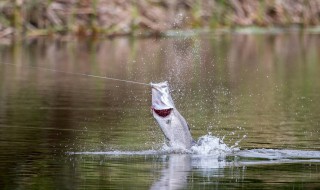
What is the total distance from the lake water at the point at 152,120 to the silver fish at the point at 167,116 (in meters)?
0.21

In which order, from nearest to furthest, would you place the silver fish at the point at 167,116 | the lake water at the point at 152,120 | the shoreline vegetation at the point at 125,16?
the lake water at the point at 152,120
the silver fish at the point at 167,116
the shoreline vegetation at the point at 125,16

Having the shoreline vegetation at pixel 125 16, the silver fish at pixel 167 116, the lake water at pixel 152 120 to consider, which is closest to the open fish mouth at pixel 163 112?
the silver fish at pixel 167 116

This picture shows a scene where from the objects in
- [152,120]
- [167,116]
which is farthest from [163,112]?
[152,120]

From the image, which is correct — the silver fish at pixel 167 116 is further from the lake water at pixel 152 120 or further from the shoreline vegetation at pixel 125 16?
the shoreline vegetation at pixel 125 16

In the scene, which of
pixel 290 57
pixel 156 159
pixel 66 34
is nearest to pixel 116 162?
pixel 156 159

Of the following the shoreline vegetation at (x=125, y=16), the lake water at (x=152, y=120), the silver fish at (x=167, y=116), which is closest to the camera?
the lake water at (x=152, y=120)

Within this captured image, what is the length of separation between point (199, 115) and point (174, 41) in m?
17.4

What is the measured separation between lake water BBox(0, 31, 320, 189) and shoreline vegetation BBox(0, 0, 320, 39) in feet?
8.98

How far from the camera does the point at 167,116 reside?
14.0m

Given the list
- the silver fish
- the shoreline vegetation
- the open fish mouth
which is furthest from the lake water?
the shoreline vegetation

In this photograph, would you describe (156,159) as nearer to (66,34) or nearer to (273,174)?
(273,174)

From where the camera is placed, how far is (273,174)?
12.6 metres

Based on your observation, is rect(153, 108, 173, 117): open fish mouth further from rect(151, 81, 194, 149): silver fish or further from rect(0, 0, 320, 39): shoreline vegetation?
rect(0, 0, 320, 39): shoreline vegetation

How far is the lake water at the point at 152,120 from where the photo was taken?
41.1ft
